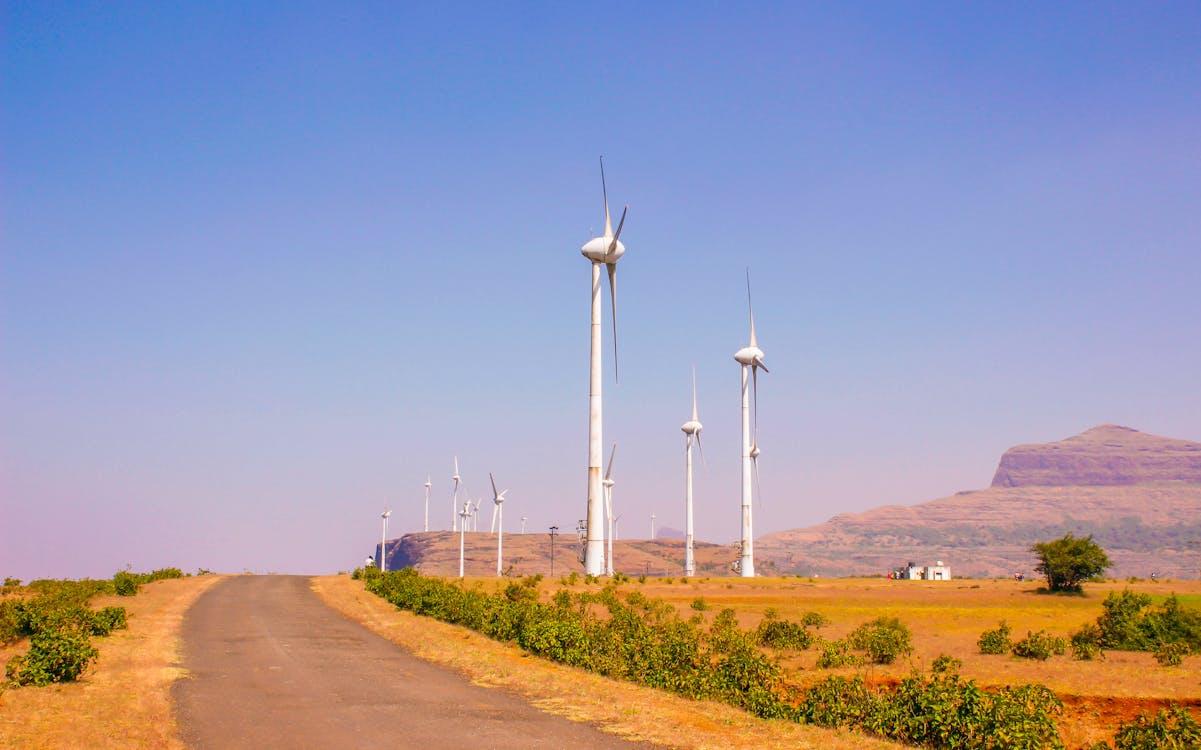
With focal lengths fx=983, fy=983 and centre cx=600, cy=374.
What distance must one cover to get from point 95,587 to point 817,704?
44.5m

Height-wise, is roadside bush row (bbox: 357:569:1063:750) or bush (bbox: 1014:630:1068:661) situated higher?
roadside bush row (bbox: 357:569:1063:750)

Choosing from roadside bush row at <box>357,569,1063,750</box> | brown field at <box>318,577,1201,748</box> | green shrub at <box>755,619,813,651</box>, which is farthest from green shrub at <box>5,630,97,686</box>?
green shrub at <box>755,619,813,651</box>

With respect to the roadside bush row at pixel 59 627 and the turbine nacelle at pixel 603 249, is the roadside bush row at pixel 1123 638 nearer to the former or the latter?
the roadside bush row at pixel 59 627

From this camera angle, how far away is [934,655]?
145ft

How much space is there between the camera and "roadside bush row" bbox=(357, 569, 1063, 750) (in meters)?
19.6

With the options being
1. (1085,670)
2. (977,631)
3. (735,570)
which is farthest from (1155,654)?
(735,570)

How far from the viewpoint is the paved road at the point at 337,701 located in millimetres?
17922

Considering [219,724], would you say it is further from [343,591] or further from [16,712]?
[343,591]

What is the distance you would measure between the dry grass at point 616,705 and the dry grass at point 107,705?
7634 millimetres

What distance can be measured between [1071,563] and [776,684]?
2902 inches

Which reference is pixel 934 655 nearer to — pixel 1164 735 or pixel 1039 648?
pixel 1039 648

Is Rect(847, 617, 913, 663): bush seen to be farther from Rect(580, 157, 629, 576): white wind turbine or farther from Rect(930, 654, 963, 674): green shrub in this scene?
Rect(580, 157, 629, 576): white wind turbine

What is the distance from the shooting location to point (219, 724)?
62.8 ft

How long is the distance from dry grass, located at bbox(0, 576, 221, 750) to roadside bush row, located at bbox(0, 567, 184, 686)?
49 centimetres
